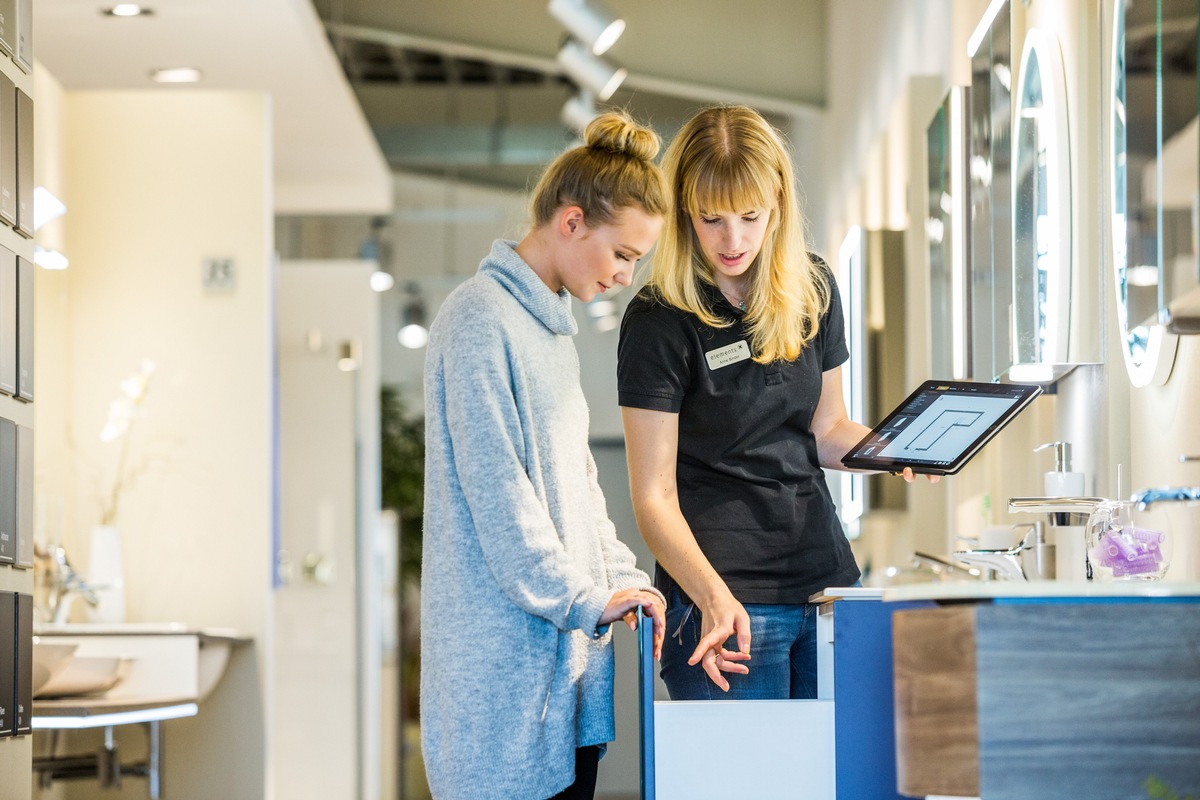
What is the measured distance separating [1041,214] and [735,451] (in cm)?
94

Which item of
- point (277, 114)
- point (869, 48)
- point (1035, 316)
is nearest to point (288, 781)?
point (277, 114)

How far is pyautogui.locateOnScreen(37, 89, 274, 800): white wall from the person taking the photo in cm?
514

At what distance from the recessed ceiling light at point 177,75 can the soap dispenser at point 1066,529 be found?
4.22 metres

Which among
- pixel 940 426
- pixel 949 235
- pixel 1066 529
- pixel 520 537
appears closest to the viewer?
pixel 520 537

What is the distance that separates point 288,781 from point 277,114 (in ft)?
9.88

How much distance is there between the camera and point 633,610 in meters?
1.76

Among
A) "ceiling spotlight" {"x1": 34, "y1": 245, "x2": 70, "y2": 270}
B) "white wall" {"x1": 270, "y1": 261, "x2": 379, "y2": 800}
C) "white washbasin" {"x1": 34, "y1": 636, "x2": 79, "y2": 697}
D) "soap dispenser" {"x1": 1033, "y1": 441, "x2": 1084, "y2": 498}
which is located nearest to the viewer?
"soap dispenser" {"x1": 1033, "y1": 441, "x2": 1084, "y2": 498}

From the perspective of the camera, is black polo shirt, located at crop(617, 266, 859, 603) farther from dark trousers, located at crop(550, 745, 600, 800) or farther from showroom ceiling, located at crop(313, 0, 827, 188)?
showroom ceiling, located at crop(313, 0, 827, 188)

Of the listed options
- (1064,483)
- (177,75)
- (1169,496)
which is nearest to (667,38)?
(177,75)

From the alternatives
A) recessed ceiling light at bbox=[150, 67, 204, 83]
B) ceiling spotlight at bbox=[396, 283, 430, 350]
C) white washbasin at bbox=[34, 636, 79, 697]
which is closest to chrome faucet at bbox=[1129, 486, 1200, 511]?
white washbasin at bbox=[34, 636, 79, 697]

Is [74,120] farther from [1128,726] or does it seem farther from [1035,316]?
[1128,726]

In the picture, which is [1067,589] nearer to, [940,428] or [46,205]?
[940,428]

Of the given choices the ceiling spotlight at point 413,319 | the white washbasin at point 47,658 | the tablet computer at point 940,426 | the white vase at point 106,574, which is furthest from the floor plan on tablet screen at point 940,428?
the ceiling spotlight at point 413,319

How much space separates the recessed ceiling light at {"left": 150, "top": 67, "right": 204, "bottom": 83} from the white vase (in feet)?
5.96
